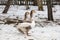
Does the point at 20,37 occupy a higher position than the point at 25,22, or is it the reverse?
the point at 25,22

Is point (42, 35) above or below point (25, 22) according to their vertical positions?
below

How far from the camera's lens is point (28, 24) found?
6.71 meters

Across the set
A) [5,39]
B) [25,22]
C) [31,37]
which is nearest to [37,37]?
[31,37]

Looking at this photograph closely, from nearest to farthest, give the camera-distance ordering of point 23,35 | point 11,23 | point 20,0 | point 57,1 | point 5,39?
point 5,39 < point 23,35 < point 11,23 < point 20,0 < point 57,1

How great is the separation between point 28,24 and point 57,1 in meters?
18.7

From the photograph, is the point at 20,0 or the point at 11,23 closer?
the point at 11,23

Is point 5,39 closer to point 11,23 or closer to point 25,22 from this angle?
point 25,22

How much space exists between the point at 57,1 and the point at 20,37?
1879 cm

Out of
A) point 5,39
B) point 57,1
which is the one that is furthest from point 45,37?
point 57,1

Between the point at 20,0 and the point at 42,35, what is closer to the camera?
the point at 42,35

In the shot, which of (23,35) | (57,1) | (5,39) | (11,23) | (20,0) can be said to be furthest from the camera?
(57,1)

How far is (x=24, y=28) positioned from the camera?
6.71m

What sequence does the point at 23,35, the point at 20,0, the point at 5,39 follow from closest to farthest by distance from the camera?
the point at 5,39, the point at 23,35, the point at 20,0

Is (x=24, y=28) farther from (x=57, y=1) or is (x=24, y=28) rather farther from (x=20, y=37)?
(x=57, y=1)
